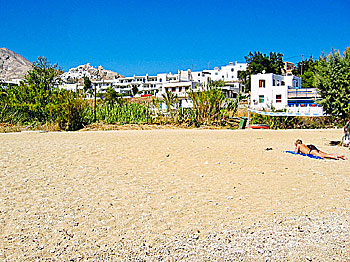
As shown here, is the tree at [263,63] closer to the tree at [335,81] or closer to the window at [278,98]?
the window at [278,98]

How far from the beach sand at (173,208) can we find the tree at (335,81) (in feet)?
10.8

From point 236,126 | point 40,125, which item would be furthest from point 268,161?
point 40,125

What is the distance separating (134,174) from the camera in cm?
706

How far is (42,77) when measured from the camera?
866 inches

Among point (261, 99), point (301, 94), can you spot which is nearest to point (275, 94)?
point (261, 99)

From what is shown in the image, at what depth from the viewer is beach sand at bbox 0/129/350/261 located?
385cm

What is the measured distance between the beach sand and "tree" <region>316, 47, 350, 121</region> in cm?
329

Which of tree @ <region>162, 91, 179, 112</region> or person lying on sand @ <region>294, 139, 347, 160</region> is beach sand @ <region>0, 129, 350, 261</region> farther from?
tree @ <region>162, 91, 179, 112</region>

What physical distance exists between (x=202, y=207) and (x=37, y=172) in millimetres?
3743

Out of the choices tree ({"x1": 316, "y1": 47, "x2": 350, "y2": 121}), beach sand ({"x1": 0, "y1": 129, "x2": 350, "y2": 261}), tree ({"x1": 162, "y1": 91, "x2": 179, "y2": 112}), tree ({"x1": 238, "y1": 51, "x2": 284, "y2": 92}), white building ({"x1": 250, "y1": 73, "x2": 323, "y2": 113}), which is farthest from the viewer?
tree ({"x1": 238, "y1": 51, "x2": 284, "y2": 92})

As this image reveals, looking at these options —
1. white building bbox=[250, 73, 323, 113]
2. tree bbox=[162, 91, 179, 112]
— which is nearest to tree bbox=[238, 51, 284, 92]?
white building bbox=[250, 73, 323, 113]

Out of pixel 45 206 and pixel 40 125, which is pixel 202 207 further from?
pixel 40 125

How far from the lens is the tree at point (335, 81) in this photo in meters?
11.1

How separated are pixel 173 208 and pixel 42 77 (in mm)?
19310
